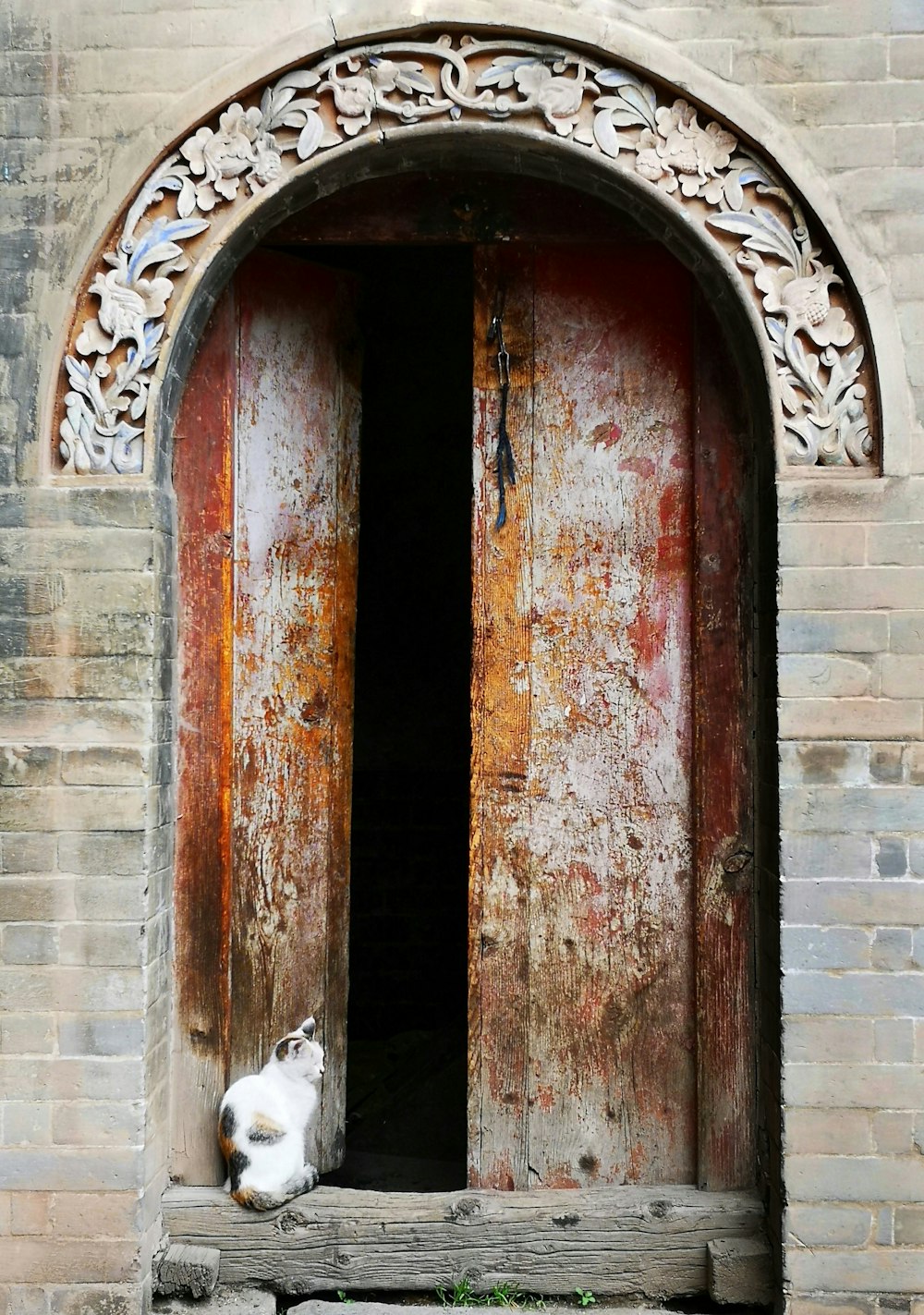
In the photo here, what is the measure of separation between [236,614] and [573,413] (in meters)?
1.20

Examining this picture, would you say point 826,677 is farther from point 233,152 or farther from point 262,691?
point 233,152

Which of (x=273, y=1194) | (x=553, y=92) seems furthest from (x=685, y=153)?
(x=273, y=1194)

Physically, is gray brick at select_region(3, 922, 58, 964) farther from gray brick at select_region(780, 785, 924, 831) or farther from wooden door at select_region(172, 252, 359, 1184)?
gray brick at select_region(780, 785, 924, 831)

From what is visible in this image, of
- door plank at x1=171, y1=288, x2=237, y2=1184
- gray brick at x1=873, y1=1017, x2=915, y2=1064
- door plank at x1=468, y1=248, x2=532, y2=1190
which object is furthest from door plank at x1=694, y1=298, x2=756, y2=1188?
door plank at x1=171, y1=288, x2=237, y2=1184

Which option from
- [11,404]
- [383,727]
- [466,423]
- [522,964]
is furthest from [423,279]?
[522,964]

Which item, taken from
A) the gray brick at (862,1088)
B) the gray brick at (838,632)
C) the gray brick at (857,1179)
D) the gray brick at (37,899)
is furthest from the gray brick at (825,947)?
the gray brick at (37,899)

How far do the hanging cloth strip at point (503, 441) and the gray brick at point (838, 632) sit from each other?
923 mm

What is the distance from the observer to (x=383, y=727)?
6023 millimetres

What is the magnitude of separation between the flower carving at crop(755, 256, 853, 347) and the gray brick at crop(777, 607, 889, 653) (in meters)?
0.52

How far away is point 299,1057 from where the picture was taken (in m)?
3.10

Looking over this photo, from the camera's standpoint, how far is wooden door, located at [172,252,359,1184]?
10.5 ft

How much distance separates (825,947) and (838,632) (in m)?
0.83

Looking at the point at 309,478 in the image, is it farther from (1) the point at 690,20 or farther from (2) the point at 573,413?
(1) the point at 690,20

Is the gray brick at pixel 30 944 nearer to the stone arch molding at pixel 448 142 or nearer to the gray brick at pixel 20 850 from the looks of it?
the gray brick at pixel 20 850
